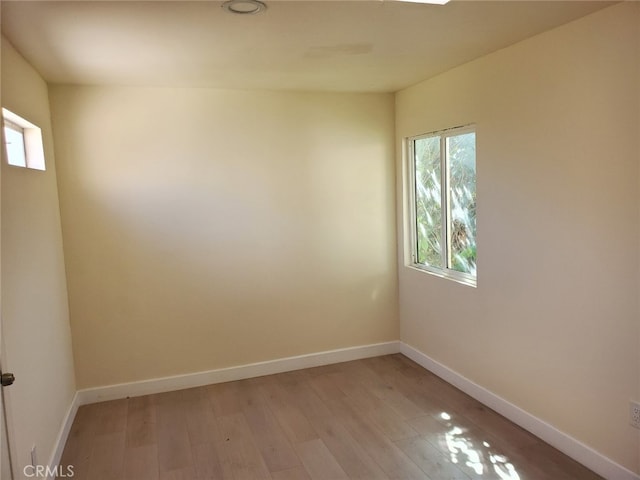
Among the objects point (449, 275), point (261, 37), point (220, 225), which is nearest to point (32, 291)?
point (220, 225)

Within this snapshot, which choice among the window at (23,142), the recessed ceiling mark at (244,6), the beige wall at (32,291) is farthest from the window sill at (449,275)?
the window at (23,142)

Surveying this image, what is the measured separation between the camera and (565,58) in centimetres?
256

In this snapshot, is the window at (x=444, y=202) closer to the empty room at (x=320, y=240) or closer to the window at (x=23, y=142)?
the empty room at (x=320, y=240)

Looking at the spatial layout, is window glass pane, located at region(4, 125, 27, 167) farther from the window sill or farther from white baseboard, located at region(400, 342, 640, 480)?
white baseboard, located at region(400, 342, 640, 480)

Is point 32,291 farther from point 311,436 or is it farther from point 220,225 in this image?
point 311,436

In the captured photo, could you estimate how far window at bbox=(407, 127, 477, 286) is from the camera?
3.51m

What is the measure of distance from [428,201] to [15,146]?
297 cm

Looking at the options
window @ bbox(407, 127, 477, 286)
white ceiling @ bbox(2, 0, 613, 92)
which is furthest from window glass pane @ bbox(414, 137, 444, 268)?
white ceiling @ bbox(2, 0, 613, 92)

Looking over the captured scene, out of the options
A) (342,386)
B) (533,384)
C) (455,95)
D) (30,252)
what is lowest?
(342,386)

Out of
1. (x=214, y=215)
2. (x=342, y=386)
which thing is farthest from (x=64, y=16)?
(x=342, y=386)

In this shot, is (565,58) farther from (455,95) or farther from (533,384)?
(533,384)

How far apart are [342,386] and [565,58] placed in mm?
2729

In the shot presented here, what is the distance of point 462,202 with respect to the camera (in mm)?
3586

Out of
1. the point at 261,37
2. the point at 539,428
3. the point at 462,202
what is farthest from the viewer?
the point at 462,202
